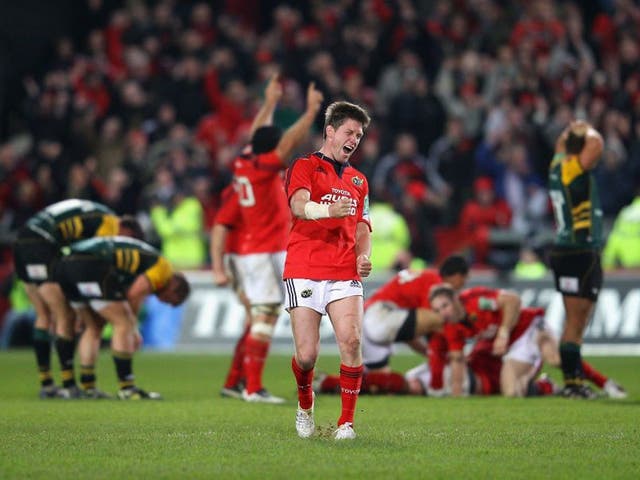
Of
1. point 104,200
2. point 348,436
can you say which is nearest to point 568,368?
point 348,436

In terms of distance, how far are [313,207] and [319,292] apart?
2.24 ft

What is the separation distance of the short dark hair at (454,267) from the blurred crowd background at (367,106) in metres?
6.49

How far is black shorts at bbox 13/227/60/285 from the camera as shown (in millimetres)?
12656

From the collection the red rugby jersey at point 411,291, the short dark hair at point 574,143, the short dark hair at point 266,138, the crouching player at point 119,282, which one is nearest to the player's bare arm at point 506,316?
the red rugby jersey at point 411,291

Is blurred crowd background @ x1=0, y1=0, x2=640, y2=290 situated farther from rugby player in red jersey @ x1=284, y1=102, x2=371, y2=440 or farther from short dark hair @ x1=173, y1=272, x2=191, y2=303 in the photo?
rugby player in red jersey @ x1=284, y1=102, x2=371, y2=440

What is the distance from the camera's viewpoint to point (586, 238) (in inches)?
471

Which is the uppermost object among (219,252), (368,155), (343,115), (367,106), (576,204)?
(367,106)

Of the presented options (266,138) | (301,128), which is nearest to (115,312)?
(266,138)

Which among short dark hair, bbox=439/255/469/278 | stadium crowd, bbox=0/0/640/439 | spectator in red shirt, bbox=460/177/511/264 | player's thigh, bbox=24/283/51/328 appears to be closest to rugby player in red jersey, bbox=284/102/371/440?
stadium crowd, bbox=0/0/640/439

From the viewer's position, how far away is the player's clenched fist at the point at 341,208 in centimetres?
774

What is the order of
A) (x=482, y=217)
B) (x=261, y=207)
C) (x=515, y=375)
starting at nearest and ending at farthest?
(x=261, y=207), (x=515, y=375), (x=482, y=217)

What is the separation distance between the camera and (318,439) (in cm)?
841

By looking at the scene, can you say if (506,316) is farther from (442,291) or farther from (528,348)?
(442,291)

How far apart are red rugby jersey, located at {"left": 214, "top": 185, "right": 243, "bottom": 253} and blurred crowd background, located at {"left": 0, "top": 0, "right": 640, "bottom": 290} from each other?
751cm
